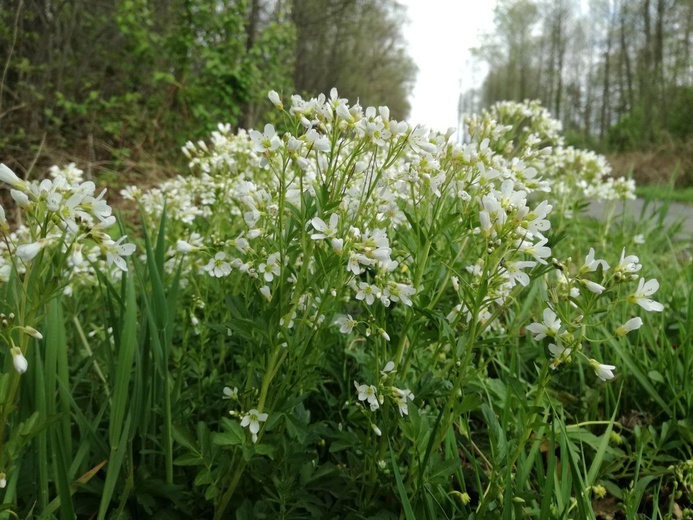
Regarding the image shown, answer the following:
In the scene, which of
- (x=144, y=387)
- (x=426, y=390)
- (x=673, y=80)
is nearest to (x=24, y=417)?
(x=144, y=387)

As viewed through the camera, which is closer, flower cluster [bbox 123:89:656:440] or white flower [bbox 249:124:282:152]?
flower cluster [bbox 123:89:656:440]

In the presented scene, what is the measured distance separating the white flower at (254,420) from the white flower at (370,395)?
241mm

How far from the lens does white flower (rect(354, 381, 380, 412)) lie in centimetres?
124

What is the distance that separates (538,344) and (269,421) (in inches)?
59.0

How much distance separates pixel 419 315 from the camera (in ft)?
4.23

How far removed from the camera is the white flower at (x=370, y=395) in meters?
1.24

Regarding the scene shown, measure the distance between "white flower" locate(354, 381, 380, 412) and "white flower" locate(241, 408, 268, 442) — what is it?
24 cm

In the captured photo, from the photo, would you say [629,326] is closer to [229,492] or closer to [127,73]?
[229,492]

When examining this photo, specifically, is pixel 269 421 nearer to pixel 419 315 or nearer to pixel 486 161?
pixel 419 315

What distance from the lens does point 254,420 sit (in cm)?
120

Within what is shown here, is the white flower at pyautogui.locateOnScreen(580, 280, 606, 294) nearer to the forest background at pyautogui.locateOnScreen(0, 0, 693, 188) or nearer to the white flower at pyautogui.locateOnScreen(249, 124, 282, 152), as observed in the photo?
the white flower at pyautogui.locateOnScreen(249, 124, 282, 152)

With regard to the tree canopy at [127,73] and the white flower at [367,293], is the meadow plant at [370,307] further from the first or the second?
the tree canopy at [127,73]

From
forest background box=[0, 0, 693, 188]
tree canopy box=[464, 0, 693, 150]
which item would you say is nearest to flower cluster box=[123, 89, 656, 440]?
forest background box=[0, 0, 693, 188]

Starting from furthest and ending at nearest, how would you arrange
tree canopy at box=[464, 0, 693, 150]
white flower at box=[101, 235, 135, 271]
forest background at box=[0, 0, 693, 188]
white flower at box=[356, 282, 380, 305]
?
tree canopy at box=[464, 0, 693, 150] → forest background at box=[0, 0, 693, 188] → white flower at box=[356, 282, 380, 305] → white flower at box=[101, 235, 135, 271]
